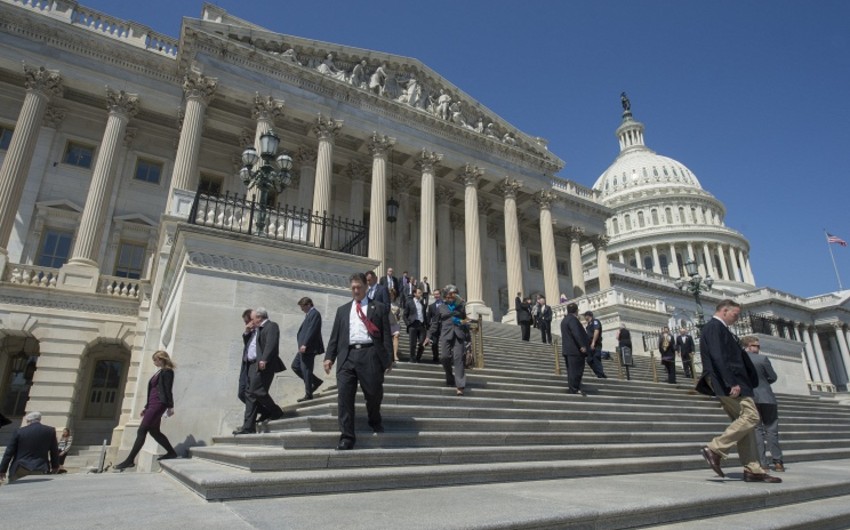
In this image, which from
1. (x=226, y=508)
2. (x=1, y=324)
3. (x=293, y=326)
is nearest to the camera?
(x=226, y=508)

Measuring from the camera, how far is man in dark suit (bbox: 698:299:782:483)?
5535 mm

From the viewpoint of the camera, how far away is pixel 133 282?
19.1 meters

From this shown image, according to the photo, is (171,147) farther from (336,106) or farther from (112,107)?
(336,106)

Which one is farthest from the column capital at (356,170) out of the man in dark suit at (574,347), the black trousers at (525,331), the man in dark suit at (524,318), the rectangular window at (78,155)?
the man in dark suit at (574,347)

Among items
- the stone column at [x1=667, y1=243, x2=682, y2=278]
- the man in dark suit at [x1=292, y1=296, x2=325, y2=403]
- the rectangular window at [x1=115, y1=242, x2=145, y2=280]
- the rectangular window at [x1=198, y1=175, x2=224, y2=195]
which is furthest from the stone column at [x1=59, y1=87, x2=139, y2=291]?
the stone column at [x1=667, y1=243, x2=682, y2=278]

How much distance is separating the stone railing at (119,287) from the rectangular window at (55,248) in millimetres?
4153

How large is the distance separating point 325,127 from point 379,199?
4634 millimetres

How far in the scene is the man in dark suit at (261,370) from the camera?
7.28m

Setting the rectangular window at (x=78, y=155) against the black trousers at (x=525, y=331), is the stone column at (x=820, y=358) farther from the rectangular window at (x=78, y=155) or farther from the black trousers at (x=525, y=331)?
the rectangular window at (x=78, y=155)

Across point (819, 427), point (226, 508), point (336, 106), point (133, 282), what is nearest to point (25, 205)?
point (133, 282)

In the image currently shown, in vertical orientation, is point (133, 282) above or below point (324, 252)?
above

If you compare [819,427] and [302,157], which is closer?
[819,427]

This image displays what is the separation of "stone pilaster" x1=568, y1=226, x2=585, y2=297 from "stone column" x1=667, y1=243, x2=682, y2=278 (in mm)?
49309

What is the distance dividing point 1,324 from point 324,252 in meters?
13.9
